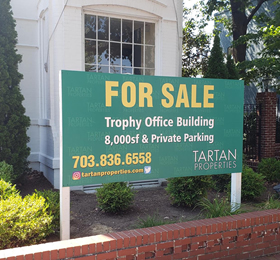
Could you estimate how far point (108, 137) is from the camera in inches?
150

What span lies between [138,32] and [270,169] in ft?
16.2

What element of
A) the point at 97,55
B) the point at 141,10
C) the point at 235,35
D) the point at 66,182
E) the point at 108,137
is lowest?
the point at 66,182

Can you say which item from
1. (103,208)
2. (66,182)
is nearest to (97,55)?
(103,208)

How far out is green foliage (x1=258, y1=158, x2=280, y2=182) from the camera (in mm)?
8180

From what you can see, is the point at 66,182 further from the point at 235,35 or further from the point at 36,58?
the point at 235,35

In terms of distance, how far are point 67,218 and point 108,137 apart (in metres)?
1.06

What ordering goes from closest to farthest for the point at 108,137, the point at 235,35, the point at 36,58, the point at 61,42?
the point at 108,137, the point at 61,42, the point at 36,58, the point at 235,35

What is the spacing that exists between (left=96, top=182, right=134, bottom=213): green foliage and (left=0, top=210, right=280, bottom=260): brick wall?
1.32 metres

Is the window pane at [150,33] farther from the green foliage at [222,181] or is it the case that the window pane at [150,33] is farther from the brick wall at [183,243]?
the brick wall at [183,243]

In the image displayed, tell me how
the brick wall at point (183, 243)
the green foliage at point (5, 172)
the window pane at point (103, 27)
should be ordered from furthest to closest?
1. the window pane at point (103, 27)
2. the green foliage at point (5, 172)
3. the brick wall at point (183, 243)

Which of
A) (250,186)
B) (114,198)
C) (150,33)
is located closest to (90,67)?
(150,33)

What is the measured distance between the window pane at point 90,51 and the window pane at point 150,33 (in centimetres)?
139

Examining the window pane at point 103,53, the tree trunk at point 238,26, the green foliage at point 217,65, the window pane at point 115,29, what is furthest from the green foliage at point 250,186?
the tree trunk at point 238,26

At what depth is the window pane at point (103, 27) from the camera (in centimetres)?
751
